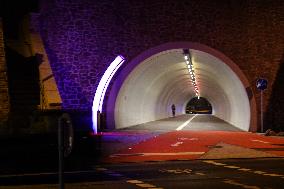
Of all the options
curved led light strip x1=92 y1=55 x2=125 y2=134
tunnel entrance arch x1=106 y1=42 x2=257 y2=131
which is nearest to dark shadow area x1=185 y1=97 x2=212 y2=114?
tunnel entrance arch x1=106 y1=42 x2=257 y2=131

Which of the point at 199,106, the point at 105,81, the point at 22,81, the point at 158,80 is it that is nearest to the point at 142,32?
the point at 105,81

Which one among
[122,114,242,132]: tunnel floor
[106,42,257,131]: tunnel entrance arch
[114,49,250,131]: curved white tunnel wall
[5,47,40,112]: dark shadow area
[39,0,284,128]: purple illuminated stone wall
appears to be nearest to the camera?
[5,47,40,112]: dark shadow area

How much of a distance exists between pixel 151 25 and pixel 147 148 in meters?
9.38

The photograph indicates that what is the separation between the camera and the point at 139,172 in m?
13.0

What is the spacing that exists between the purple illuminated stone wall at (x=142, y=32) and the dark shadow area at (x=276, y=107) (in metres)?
0.28

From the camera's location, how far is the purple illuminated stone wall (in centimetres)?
2633

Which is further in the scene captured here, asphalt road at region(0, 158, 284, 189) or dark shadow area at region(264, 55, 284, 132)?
dark shadow area at region(264, 55, 284, 132)

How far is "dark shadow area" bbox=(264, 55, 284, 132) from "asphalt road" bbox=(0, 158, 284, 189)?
36.4 feet

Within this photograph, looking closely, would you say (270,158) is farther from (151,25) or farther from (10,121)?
(151,25)

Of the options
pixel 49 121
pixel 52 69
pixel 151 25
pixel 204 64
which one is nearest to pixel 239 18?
pixel 151 25

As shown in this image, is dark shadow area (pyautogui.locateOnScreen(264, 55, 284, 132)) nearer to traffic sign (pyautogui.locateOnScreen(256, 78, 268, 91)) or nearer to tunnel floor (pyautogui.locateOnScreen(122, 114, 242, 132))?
traffic sign (pyautogui.locateOnScreen(256, 78, 268, 91))

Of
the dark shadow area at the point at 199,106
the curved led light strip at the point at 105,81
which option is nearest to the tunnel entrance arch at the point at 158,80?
the curved led light strip at the point at 105,81

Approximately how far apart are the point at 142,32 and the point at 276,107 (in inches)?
293

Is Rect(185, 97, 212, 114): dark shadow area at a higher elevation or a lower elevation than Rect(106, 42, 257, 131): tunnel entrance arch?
higher
